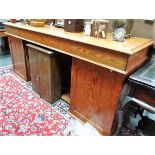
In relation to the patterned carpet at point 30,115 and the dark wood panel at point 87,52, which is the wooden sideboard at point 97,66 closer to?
the dark wood panel at point 87,52

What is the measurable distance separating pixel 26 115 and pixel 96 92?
87 centimetres

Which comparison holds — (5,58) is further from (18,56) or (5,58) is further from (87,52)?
(87,52)

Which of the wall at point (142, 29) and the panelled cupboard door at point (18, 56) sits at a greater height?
the wall at point (142, 29)

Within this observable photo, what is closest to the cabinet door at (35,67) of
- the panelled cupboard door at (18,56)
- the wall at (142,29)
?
the panelled cupboard door at (18,56)

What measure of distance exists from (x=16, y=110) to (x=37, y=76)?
46cm

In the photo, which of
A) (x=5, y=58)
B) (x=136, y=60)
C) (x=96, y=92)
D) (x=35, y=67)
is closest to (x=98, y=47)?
(x=136, y=60)

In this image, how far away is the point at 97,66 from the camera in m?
1.21

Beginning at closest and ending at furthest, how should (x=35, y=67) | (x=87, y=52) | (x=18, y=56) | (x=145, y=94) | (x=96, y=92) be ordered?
(x=145, y=94), (x=87, y=52), (x=96, y=92), (x=35, y=67), (x=18, y=56)

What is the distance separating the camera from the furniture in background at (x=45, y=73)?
5.28 ft

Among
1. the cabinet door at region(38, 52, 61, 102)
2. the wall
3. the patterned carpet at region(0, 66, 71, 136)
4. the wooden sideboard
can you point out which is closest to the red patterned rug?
the patterned carpet at region(0, 66, 71, 136)

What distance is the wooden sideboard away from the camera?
1.04 m

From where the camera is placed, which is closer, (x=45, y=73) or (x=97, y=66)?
(x=97, y=66)
